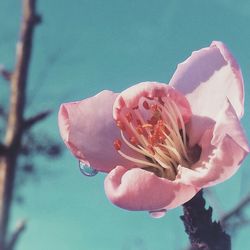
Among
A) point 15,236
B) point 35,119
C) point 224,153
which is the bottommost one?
point 35,119

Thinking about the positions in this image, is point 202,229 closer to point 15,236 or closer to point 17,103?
point 15,236

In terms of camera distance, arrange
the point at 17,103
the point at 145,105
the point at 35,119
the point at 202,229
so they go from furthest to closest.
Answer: the point at 17,103 < the point at 35,119 < the point at 145,105 < the point at 202,229

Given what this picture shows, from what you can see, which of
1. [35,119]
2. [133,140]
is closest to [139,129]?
[133,140]

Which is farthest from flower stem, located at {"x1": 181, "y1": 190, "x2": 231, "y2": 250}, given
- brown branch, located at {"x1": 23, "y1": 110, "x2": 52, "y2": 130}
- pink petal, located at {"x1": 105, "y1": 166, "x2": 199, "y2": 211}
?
brown branch, located at {"x1": 23, "y1": 110, "x2": 52, "y2": 130}

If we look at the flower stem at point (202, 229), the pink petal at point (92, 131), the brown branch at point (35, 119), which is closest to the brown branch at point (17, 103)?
the brown branch at point (35, 119)

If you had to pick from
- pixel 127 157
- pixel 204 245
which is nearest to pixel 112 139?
pixel 127 157

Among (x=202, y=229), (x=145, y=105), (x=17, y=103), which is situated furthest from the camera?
(x=17, y=103)
